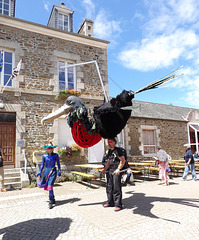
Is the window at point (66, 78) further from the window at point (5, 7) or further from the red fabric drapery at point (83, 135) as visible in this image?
the red fabric drapery at point (83, 135)

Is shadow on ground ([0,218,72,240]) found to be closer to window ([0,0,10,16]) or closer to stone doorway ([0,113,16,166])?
stone doorway ([0,113,16,166])

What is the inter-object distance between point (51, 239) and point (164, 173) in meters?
5.74

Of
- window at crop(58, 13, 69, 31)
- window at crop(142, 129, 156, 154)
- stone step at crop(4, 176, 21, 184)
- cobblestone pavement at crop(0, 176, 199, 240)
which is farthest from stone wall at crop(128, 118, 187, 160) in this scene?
window at crop(58, 13, 69, 31)

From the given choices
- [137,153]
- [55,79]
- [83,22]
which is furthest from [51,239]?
[83,22]

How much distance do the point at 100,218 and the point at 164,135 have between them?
33.5 feet

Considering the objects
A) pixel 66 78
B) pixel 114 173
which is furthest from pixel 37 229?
pixel 66 78

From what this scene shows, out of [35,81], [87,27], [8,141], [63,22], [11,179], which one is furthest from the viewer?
[87,27]

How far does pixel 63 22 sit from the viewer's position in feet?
36.9

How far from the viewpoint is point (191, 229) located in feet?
10.5

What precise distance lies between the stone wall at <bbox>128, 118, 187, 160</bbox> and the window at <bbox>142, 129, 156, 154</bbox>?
38 cm

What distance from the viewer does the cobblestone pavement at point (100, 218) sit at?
307 cm

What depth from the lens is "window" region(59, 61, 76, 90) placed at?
32.6 ft

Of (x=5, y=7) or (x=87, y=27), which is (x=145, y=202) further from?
(x=5, y=7)

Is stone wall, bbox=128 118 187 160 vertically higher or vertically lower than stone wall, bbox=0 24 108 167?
lower
